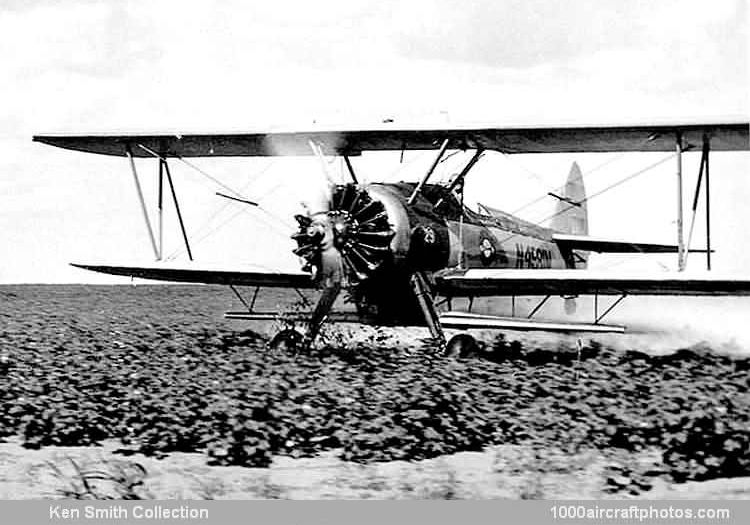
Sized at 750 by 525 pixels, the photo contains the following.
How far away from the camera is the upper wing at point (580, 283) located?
7328 mm

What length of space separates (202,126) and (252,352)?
81.3 inches

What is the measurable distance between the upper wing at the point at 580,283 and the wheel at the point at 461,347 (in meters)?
0.60

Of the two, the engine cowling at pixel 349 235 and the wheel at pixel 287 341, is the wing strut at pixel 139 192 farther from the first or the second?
the engine cowling at pixel 349 235

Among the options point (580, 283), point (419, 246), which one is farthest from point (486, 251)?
point (580, 283)

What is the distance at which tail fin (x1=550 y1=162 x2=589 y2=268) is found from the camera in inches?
468

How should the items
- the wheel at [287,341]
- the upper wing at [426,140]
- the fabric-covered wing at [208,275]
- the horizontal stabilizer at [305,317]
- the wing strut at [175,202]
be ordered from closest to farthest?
the upper wing at [426,140], the wheel at [287,341], the horizontal stabilizer at [305,317], the wing strut at [175,202], the fabric-covered wing at [208,275]

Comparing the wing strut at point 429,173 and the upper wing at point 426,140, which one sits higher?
the upper wing at point 426,140

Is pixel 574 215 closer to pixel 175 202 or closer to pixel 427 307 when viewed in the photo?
pixel 427 307

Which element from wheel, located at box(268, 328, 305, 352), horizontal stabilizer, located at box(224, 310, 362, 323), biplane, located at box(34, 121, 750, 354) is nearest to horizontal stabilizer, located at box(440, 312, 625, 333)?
biplane, located at box(34, 121, 750, 354)

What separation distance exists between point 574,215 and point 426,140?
508 cm

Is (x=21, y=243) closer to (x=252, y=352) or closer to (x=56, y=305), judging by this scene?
(x=252, y=352)

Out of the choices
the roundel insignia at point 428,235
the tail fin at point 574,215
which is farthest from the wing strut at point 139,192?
the tail fin at point 574,215

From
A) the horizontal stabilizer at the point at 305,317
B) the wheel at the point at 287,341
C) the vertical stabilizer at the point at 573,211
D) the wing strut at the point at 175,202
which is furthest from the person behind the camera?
the vertical stabilizer at the point at 573,211

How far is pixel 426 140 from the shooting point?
27.1ft
